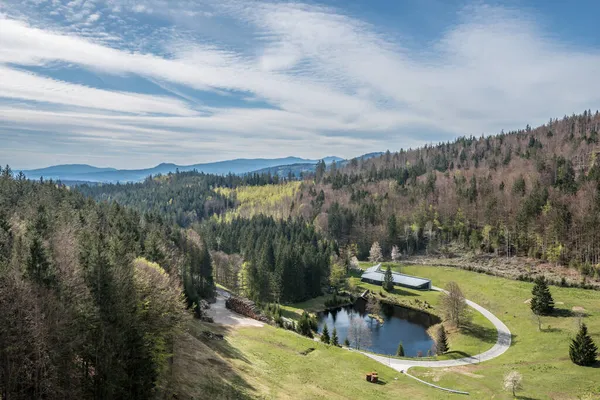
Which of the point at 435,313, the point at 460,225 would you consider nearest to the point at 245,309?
the point at 435,313

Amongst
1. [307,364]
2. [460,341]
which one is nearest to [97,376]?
[307,364]

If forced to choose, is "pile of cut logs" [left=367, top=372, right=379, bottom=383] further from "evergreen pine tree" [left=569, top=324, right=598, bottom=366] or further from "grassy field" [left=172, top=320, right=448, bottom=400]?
"evergreen pine tree" [left=569, top=324, right=598, bottom=366]

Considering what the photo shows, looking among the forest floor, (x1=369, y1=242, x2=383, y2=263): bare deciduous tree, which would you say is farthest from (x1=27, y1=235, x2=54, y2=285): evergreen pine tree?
(x1=369, y1=242, x2=383, y2=263): bare deciduous tree

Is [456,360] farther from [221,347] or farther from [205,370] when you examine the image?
[205,370]

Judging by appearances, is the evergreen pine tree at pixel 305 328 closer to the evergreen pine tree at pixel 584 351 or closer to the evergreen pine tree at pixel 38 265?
the evergreen pine tree at pixel 584 351

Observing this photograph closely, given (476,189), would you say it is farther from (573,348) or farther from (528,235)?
(573,348)
